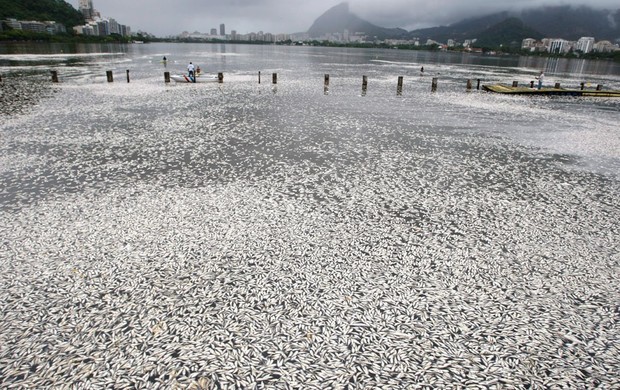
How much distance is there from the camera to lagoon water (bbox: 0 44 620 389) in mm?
5352

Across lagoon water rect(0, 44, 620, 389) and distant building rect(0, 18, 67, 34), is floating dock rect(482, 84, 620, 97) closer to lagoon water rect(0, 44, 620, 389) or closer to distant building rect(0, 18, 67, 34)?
lagoon water rect(0, 44, 620, 389)

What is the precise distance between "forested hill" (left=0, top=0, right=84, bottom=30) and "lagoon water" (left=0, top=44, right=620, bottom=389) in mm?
198497

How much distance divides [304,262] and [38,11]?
9300 inches

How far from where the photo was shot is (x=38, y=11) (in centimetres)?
17912

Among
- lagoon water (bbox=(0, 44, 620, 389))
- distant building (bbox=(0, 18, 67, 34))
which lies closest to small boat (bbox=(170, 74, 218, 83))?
lagoon water (bbox=(0, 44, 620, 389))

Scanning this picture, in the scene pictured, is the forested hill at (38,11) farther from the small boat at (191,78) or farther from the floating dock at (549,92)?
the floating dock at (549,92)

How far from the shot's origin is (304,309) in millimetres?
6422

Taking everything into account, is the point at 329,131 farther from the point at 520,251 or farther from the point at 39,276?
the point at 39,276

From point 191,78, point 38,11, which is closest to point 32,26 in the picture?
point 38,11

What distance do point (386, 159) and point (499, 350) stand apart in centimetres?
992

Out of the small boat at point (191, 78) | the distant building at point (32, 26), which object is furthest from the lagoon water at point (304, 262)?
the distant building at point (32, 26)

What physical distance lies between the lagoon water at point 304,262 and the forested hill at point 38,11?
198497 mm

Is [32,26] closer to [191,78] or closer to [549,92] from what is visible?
[191,78]

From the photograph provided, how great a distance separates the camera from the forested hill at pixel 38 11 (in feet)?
526
